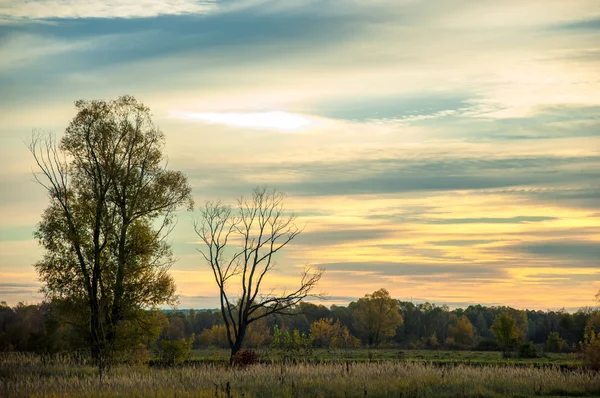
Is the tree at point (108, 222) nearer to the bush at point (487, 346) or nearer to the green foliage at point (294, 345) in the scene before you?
the green foliage at point (294, 345)

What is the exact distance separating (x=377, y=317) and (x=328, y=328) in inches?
766

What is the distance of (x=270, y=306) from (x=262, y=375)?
16036mm

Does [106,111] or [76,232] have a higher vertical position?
[106,111]

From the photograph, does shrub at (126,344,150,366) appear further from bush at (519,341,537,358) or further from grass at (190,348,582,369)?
bush at (519,341,537,358)

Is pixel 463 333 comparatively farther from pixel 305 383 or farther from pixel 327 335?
pixel 305 383

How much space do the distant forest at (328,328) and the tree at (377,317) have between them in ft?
0.57

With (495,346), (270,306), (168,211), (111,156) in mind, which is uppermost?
(111,156)

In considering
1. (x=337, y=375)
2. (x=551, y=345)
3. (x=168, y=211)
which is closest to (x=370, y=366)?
(x=337, y=375)

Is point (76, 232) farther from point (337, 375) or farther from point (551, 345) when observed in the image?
point (551, 345)

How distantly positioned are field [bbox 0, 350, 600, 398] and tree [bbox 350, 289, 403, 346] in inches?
3670

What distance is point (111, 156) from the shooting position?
39875 mm

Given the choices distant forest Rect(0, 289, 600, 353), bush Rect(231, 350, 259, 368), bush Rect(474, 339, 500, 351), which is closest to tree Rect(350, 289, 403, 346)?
distant forest Rect(0, 289, 600, 353)

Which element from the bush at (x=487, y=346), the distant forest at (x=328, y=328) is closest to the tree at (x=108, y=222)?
the distant forest at (x=328, y=328)

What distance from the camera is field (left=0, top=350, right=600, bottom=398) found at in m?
20.8
